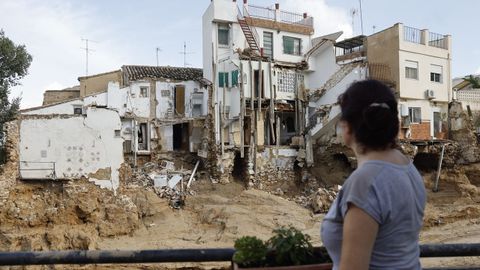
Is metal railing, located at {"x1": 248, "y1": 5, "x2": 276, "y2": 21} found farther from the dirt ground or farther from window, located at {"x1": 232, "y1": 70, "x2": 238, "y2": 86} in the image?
the dirt ground

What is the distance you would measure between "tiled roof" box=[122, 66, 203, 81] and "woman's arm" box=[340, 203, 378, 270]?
1130 inches

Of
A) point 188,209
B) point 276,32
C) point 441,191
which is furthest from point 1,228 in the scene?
point 441,191

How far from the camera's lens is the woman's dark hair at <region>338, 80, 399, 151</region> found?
1742 millimetres

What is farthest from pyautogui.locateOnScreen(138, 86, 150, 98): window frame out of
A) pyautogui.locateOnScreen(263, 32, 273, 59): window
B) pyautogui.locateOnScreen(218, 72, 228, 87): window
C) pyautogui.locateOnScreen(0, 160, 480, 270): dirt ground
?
pyautogui.locateOnScreen(263, 32, 273, 59): window

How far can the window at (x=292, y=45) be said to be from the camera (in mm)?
30625

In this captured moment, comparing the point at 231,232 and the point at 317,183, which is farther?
the point at 317,183

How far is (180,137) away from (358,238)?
29.2 m

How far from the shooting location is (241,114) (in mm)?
27203

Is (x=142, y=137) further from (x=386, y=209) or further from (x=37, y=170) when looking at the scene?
(x=386, y=209)

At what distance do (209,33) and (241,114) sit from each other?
228 inches

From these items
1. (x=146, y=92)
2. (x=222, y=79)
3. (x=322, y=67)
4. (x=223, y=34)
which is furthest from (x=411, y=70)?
(x=146, y=92)

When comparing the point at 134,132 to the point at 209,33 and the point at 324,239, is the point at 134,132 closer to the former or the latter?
the point at 209,33

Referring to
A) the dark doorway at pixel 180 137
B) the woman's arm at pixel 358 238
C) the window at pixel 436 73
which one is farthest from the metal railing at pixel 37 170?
the window at pixel 436 73

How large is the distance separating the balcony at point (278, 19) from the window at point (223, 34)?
1.55m
